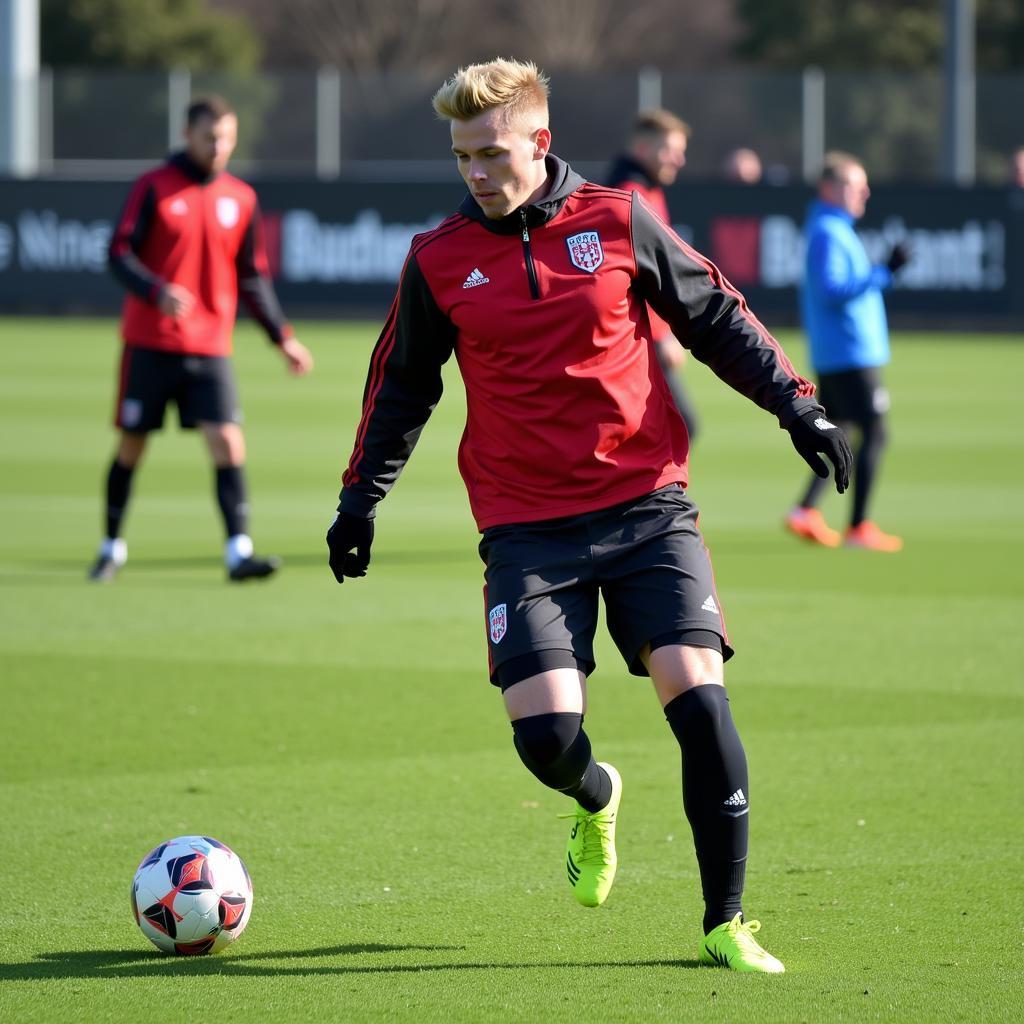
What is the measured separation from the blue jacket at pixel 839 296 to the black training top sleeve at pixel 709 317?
6.62m

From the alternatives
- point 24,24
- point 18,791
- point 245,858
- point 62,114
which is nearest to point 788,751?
point 245,858

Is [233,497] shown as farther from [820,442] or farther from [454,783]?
[820,442]

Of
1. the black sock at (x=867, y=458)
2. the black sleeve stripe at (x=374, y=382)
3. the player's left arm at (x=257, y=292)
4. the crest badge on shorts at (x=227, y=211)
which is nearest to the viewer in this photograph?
the black sleeve stripe at (x=374, y=382)

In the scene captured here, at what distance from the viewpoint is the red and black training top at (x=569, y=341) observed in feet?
16.0

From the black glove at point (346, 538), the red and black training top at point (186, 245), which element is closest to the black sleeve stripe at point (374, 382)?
the black glove at point (346, 538)

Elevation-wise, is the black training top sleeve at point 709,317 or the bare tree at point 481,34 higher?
the bare tree at point 481,34

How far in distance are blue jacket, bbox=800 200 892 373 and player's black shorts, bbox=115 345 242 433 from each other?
11.4 ft

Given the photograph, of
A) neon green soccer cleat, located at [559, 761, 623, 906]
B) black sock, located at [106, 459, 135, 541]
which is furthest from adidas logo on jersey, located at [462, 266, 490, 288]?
black sock, located at [106, 459, 135, 541]

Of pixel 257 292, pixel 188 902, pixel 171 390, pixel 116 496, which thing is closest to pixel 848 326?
pixel 257 292

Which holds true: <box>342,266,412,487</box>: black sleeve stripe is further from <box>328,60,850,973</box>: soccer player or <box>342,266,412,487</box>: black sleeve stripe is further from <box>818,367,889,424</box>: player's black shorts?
<box>818,367,889,424</box>: player's black shorts

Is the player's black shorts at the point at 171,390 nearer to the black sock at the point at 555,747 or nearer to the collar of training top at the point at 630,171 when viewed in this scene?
the collar of training top at the point at 630,171

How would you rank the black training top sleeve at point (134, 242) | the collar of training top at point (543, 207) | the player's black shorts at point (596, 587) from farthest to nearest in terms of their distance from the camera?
1. the black training top sleeve at point (134, 242)
2. the collar of training top at point (543, 207)
3. the player's black shorts at point (596, 587)

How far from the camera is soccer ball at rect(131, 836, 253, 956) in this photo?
484 cm

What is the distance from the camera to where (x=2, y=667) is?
8.45 metres
